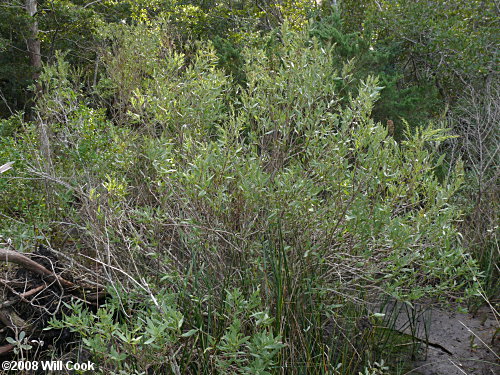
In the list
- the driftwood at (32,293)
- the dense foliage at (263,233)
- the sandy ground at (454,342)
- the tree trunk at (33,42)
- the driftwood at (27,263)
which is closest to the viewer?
the dense foliage at (263,233)

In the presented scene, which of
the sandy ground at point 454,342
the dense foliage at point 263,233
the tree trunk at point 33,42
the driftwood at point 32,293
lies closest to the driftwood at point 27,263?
the driftwood at point 32,293

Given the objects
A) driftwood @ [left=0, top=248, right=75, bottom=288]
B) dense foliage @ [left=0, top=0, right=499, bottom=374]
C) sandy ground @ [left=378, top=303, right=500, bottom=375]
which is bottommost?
sandy ground @ [left=378, top=303, right=500, bottom=375]

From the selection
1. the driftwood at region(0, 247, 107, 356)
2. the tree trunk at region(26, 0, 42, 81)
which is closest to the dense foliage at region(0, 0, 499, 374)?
the driftwood at region(0, 247, 107, 356)

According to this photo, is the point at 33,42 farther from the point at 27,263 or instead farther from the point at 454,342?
the point at 454,342

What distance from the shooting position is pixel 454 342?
148 inches

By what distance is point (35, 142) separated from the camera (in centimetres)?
478

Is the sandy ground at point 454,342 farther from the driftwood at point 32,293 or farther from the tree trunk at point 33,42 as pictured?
the tree trunk at point 33,42

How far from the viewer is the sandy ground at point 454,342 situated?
342 centimetres

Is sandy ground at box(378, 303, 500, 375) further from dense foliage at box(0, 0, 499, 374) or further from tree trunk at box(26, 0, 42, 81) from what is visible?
tree trunk at box(26, 0, 42, 81)

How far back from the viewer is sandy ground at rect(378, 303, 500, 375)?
3.42m

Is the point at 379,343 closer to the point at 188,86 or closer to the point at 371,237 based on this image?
the point at 371,237

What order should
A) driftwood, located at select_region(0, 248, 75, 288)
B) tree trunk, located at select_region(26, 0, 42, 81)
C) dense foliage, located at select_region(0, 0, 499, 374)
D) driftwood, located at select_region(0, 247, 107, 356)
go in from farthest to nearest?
tree trunk, located at select_region(26, 0, 42, 81), driftwood, located at select_region(0, 247, 107, 356), driftwood, located at select_region(0, 248, 75, 288), dense foliage, located at select_region(0, 0, 499, 374)

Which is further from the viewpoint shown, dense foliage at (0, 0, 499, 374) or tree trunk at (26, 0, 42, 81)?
tree trunk at (26, 0, 42, 81)

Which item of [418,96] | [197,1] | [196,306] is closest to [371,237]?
[196,306]
